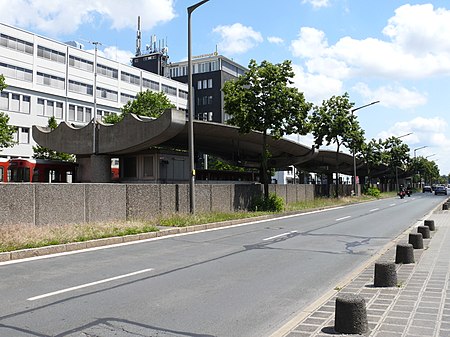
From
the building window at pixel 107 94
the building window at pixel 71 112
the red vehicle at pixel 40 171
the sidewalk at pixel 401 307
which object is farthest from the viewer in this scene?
the building window at pixel 107 94

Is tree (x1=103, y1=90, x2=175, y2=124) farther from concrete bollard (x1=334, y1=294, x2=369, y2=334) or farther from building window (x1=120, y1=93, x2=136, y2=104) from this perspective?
concrete bollard (x1=334, y1=294, x2=369, y2=334)

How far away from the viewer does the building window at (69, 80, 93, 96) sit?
64.3 meters

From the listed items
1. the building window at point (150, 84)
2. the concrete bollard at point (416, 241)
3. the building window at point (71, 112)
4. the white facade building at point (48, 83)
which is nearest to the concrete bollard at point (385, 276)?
the concrete bollard at point (416, 241)

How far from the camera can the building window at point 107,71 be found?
6981cm

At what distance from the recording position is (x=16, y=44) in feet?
183

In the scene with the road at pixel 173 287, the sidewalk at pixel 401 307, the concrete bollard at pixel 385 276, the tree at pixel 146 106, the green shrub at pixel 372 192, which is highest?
the tree at pixel 146 106

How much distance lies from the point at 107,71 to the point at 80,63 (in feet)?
19.8

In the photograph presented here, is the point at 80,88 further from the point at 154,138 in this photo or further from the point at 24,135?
the point at 154,138

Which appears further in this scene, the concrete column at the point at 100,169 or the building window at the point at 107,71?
the building window at the point at 107,71

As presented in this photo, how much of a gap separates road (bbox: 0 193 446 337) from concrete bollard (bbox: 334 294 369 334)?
867 mm

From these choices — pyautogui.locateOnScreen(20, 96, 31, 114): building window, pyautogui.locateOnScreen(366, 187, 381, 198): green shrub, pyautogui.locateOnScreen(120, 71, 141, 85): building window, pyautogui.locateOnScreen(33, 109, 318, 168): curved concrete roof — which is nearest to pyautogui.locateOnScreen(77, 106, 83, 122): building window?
pyautogui.locateOnScreen(20, 96, 31, 114): building window

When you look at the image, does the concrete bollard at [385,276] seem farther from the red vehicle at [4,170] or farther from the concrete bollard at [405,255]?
the red vehicle at [4,170]

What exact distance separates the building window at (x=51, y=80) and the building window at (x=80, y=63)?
11.1 ft

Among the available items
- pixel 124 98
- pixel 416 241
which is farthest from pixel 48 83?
pixel 416 241
